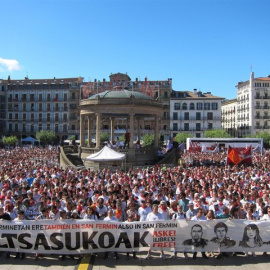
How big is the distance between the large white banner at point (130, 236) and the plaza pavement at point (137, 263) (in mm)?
264

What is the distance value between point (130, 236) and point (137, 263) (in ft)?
2.49

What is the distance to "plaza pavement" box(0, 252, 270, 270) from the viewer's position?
882 cm

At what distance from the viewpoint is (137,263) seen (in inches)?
360

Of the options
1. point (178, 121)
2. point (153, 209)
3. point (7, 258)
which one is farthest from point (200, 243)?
point (178, 121)

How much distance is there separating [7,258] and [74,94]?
3083 inches

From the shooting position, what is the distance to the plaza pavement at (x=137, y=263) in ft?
28.9

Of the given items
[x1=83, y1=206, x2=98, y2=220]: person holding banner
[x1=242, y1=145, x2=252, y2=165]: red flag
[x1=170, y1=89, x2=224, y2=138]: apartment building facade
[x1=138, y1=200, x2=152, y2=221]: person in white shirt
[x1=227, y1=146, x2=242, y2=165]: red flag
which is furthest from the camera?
[x1=170, y1=89, x2=224, y2=138]: apartment building facade

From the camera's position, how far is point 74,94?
85.6m

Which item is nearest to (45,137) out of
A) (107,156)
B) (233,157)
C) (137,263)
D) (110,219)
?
(107,156)

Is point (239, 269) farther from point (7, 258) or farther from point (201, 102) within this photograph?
point (201, 102)

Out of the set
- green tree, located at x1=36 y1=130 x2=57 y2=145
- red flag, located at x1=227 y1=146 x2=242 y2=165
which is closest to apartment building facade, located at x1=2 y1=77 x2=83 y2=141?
green tree, located at x1=36 y1=130 x2=57 y2=145

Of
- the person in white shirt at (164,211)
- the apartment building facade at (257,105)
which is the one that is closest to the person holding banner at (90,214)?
the person in white shirt at (164,211)

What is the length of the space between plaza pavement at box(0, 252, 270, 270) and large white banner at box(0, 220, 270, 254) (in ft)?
0.87

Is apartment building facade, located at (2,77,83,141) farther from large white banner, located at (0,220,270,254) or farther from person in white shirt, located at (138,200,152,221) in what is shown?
large white banner, located at (0,220,270,254)
